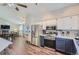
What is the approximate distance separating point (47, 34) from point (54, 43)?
232 mm

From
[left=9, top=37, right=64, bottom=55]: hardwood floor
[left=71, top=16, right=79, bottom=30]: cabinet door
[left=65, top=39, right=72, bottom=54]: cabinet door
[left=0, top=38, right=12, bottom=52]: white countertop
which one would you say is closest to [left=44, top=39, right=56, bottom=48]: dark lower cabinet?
[left=9, top=37, right=64, bottom=55]: hardwood floor

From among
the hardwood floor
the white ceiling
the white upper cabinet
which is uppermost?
the white ceiling

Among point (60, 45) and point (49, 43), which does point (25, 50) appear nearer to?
point (49, 43)

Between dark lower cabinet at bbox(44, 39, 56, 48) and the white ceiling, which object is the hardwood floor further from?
the white ceiling

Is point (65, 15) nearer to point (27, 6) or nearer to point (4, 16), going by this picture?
point (27, 6)

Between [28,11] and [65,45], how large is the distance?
100 centimetres

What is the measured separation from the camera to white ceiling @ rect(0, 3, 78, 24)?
2.72 m

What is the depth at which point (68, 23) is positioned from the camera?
2.71m

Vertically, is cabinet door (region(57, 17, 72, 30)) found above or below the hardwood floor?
above

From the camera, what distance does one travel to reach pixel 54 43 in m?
2.82

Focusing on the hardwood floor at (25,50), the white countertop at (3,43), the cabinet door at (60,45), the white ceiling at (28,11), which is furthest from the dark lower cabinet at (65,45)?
the white countertop at (3,43)

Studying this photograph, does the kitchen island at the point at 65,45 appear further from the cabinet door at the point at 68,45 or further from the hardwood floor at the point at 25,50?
the hardwood floor at the point at 25,50

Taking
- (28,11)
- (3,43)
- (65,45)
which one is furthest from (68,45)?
(3,43)

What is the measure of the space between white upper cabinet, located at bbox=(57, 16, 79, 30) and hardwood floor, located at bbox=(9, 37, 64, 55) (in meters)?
0.51
